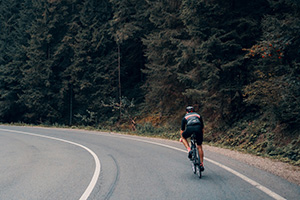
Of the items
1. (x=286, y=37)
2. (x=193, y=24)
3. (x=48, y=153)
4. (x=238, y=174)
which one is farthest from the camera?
(x=193, y=24)

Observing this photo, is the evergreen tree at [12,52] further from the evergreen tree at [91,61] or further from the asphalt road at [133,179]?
the asphalt road at [133,179]

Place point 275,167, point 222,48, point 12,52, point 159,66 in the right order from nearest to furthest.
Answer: point 275,167 → point 222,48 → point 159,66 → point 12,52

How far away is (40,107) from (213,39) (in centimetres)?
2109

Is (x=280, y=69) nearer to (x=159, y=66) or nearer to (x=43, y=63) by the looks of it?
(x=159, y=66)

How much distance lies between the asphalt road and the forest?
3.33m

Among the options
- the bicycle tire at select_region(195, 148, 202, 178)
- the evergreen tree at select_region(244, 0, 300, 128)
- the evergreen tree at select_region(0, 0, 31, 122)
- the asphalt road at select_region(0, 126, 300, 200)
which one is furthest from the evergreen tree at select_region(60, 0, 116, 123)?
the bicycle tire at select_region(195, 148, 202, 178)

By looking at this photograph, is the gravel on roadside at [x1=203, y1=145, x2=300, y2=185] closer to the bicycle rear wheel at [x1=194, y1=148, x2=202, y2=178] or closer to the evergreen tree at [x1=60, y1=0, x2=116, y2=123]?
the bicycle rear wheel at [x1=194, y1=148, x2=202, y2=178]

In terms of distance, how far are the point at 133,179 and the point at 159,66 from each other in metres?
13.9

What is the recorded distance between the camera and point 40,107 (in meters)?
29.2

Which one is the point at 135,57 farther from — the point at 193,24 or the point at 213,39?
the point at 213,39

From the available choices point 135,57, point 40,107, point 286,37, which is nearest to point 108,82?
point 135,57

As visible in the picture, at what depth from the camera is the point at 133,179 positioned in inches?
284

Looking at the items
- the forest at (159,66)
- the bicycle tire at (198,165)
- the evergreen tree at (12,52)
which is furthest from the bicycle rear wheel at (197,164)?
the evergreen tree at (12,52)

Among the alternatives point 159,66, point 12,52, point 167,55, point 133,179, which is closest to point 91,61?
point 12,52
